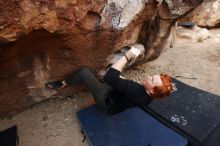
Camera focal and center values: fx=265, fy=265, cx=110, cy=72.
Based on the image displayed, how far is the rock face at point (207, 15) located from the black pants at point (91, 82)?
358 centimetres

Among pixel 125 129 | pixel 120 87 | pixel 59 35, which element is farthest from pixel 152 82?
pixel 59 35

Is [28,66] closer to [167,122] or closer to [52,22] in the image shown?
[52,22]

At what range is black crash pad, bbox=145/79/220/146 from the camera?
8.89 ft

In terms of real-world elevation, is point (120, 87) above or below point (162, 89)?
below

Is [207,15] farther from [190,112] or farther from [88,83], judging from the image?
[88,83]

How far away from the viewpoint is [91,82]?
9.33 feet

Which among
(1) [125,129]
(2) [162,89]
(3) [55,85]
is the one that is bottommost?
(1) [125,129]

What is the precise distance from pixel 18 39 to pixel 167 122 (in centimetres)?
173

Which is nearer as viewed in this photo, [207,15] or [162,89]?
[162,89]

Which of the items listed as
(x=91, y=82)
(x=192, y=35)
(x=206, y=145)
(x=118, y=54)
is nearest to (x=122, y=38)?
(x=118, y=54)

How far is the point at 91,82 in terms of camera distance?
284 cm

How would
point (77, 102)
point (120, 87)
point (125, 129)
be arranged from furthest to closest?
point (77, 102) < point (125, 129) < point (120, 87)

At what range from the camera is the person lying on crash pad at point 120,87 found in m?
2.22

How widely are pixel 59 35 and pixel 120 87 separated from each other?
0.76 metres
